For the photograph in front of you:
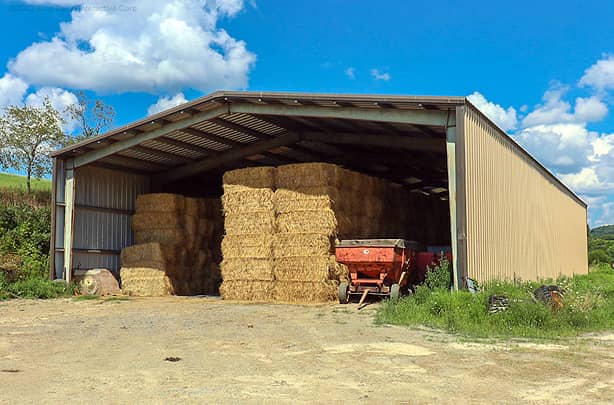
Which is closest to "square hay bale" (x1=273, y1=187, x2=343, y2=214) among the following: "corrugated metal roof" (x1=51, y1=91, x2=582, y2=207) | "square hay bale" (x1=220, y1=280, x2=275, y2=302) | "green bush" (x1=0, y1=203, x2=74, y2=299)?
"corrugated metal roof" (x1=51, y1=91, x2=582, y2=207)

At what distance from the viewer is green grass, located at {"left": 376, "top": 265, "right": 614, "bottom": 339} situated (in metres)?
9.95

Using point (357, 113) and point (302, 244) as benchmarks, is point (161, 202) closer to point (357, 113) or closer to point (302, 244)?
point (302, 244)

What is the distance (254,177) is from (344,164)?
5679mm

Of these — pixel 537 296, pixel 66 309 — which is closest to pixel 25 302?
pixel 66 309

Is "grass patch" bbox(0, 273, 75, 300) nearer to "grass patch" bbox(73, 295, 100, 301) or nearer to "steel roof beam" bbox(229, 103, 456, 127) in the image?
"grass patch" bbox(73, 295, 100, 301)

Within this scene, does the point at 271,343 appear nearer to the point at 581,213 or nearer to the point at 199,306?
the point at 199,306

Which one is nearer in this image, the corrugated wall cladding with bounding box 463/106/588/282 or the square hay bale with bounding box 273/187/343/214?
the corrugated wall cladding with bounding box 463/106/588/282

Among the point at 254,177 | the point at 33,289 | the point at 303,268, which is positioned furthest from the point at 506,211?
the point at 33,289

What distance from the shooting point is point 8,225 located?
22031mm

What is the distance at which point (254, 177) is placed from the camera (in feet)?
56.3

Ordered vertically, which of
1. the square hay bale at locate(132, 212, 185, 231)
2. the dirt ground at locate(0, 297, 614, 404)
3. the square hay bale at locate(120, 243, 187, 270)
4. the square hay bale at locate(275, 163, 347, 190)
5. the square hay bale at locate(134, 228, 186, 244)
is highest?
the square hay bale at locate(275, 163, 347, 190)

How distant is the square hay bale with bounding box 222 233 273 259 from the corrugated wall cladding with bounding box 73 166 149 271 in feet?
18.4

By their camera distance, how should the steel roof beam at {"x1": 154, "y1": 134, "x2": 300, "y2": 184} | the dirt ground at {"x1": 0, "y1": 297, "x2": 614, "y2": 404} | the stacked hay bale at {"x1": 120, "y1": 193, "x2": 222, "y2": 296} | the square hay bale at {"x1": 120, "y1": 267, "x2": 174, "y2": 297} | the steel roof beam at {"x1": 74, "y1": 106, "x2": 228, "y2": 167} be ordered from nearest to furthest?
the dirt ground at {"x1": 0, "y1": 297, "x2": 614, "y2": 404} < the steel roof beam at {"x1": 74, "y1": 106, "x2": 228, "y2": 167} < the square hay bale at {"x1": 120, "y1": 267, "x2": 174, "y2": 297} < the stacked hay bale at {"x1": 120, "y1": 193, "x2": 222, "y2": 296} < the steel roof beam at {"x1": 154, "y1": 134, "x2": 300, "y2": 184}

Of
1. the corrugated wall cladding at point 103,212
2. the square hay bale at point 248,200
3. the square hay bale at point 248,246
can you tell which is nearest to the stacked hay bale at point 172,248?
the corrugated wall cladding at point 103,212
